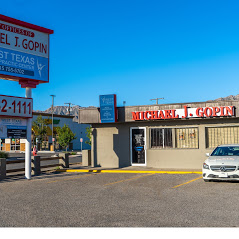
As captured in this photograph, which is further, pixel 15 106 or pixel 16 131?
pixel 16 131

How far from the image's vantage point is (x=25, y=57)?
16484mm

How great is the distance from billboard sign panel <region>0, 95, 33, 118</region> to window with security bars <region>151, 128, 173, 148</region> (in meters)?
7.72

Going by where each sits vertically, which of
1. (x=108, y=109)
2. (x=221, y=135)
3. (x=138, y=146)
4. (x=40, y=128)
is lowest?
(x=138, y=146)

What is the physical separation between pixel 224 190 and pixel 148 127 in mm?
9544

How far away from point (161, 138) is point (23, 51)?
9282 mm

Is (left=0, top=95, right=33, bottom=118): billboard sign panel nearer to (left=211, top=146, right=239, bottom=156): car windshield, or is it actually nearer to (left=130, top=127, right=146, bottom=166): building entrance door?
(left=130, top=127, right=146, bottom=166): building entrance door

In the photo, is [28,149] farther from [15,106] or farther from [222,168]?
[222,168]

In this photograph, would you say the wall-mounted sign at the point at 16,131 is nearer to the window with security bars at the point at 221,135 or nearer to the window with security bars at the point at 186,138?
the window with security bars at the point at 186,138

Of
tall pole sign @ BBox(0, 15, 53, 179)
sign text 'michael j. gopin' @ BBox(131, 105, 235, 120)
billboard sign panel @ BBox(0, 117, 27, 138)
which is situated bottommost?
billboard sign panel @ BBox(0, 117, 27, 138)

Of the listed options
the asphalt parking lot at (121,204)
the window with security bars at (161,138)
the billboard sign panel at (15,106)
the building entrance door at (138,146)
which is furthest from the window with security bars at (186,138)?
the billboard sign panel at (15,106)

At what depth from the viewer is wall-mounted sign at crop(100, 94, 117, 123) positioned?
67.5ft

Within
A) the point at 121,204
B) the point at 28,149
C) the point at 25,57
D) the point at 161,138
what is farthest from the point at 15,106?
the point at 161,138

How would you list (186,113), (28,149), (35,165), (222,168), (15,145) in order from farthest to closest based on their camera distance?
(15,145) → (186,113) → (35,165) → (28,149) → (222,168)

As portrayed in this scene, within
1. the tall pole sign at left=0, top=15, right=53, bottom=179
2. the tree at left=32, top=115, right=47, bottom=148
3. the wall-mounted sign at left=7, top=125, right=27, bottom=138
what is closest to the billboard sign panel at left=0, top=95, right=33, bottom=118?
the tall pole sign at left=0, top=15, right=53, bottom=179
